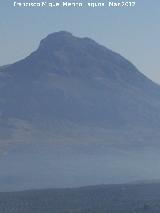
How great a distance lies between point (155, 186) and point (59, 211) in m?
56.3

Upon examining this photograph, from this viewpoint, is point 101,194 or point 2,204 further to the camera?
point 101,194

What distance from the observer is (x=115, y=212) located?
95.2 meters

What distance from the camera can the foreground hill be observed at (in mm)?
101312

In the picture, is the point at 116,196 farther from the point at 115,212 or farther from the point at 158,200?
the point at 115,212

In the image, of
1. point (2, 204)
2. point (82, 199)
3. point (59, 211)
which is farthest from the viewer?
point (82, 199)

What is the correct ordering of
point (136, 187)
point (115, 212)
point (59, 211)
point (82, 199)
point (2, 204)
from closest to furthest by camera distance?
point (115, 212), point (59, 211), point (2, 204), point (82, 199), point (136, 187)

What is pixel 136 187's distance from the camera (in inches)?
5910

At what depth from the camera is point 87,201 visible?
11856 centimetres

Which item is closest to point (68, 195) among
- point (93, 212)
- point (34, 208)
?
point (34, 208)

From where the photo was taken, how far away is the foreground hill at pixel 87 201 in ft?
332

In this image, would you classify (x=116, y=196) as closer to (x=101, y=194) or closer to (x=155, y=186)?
(x=101, y=194)

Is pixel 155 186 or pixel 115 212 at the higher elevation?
pixel 115 212

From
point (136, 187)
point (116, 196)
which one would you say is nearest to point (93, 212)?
point (116, 196)

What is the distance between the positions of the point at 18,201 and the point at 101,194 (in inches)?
657
